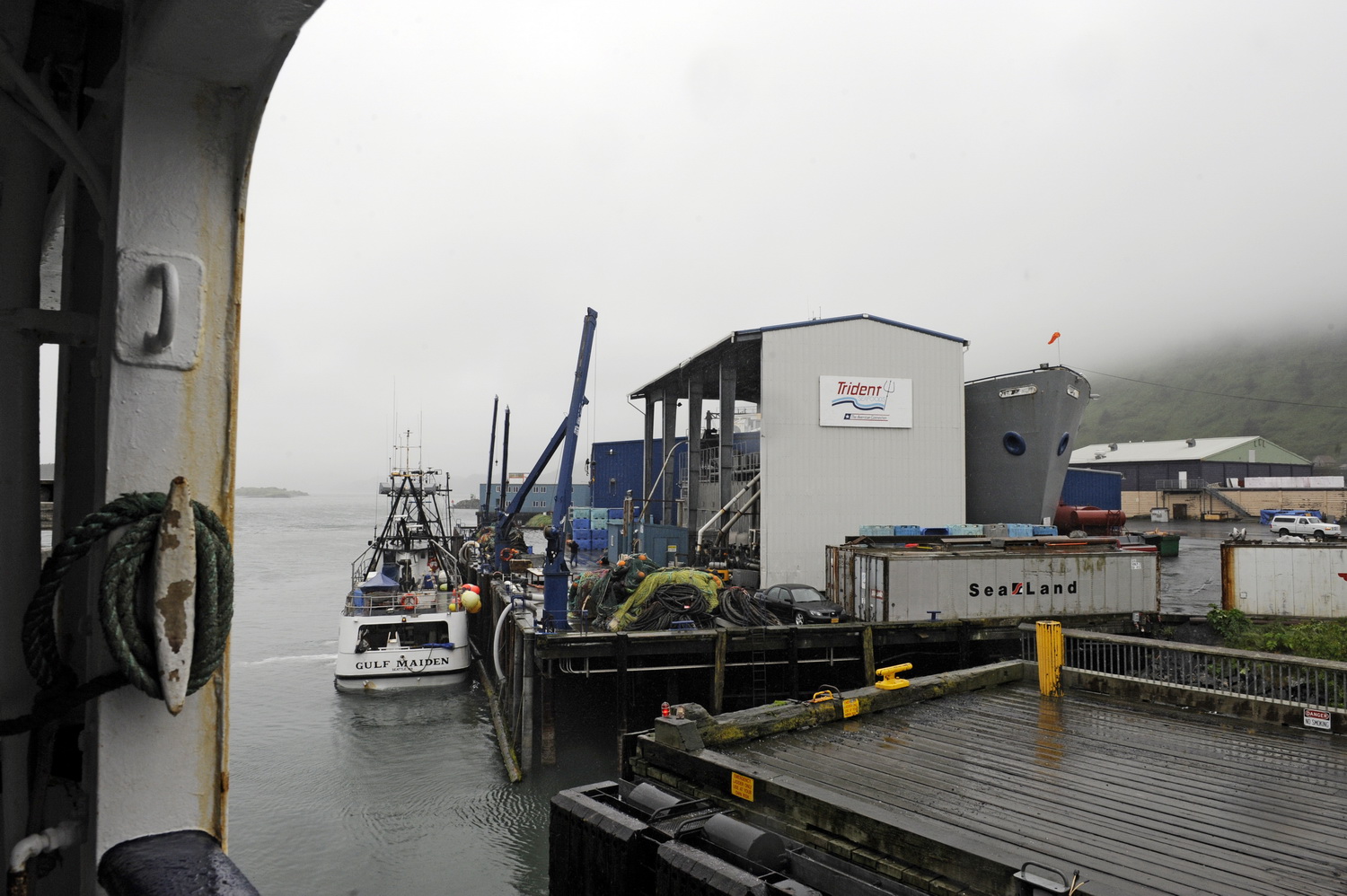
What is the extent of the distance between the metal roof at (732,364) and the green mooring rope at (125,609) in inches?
871

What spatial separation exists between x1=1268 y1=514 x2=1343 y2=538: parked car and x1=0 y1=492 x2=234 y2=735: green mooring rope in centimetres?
5411

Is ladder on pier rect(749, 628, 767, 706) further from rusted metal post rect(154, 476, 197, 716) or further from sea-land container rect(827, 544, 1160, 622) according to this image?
rusted metal post rect(154, 476, 197, 716)

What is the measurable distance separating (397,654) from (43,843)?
20496mm

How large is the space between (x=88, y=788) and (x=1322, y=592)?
24.4 m

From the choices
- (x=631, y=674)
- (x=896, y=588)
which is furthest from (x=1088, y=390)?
(x=631, y=674)

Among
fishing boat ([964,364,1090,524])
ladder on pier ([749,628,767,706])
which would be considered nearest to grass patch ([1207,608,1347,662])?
fishing boat ([964,364,1090,524])

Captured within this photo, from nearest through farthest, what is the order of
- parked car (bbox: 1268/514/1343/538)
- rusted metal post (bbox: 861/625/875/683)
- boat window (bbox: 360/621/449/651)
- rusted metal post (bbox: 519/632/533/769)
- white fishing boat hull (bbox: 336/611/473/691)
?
rusted metal post (bbox: 519/632/533/769) < rusted metal post (bbox: 861/625/875/683) < white fishing boat hull (bbox: 336/611/473/691) < boat window (bbox: 360/621/449/651) < parked car (bbox: 1268/514/1343/538)

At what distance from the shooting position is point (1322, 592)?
19234mm

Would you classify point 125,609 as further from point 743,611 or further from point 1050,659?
point 743,611

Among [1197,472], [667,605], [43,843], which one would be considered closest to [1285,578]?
[667,605]

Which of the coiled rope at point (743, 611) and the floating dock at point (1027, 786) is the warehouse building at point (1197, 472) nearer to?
the coiled rope at point (743, 611)

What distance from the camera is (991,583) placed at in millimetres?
18000

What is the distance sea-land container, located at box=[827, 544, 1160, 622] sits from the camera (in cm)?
1759

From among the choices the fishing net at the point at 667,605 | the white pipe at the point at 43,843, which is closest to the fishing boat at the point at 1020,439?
the fishing net at the point at 667,605
